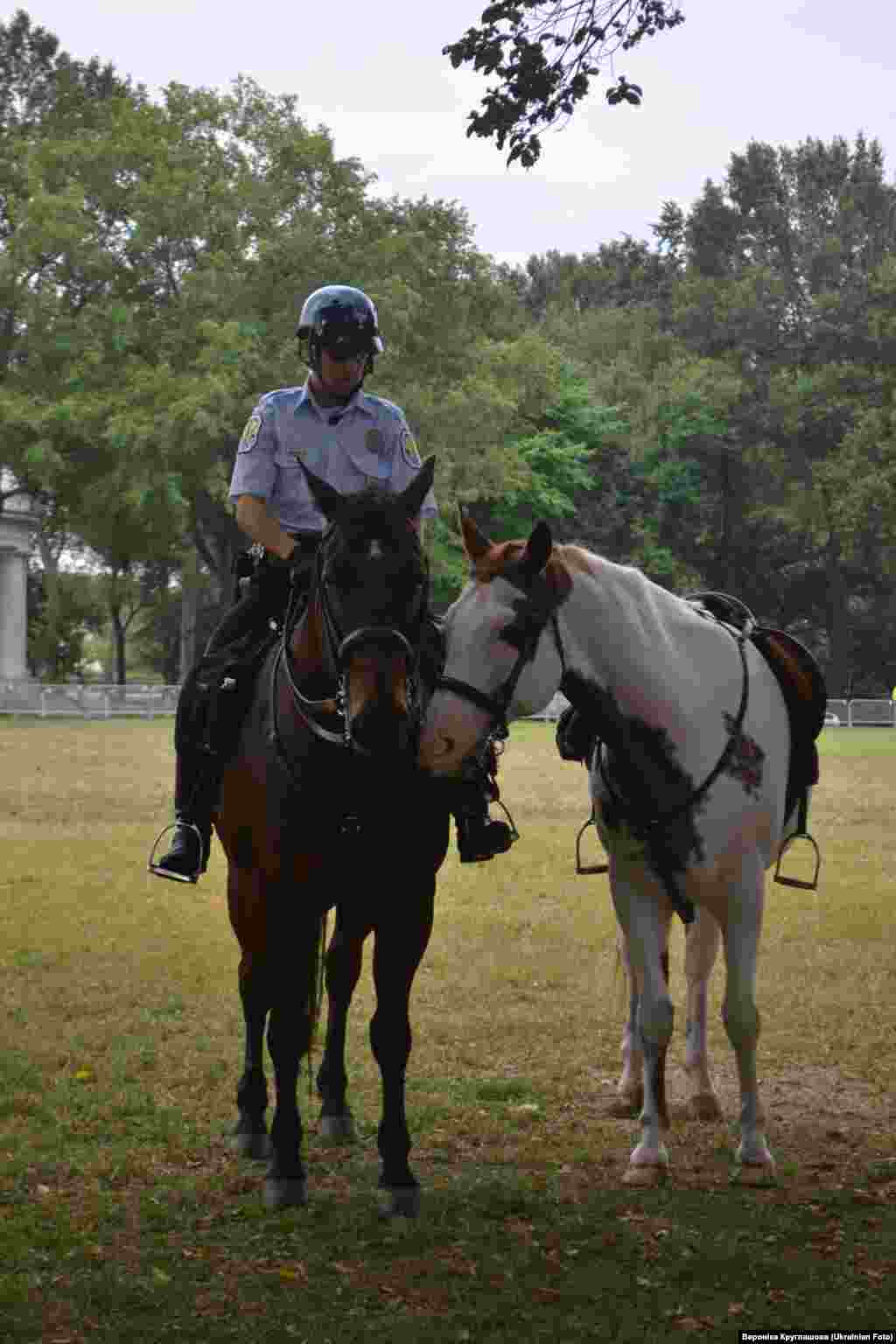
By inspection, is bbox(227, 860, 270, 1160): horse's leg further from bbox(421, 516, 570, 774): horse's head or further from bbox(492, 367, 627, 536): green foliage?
bbox(492, 367, 627, 536): green foliage

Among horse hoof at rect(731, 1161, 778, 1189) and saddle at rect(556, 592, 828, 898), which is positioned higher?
saddle at rect(556, 592, 828, 898)

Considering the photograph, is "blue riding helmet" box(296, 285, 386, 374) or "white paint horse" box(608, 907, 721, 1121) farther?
"white paint horse" box(608, 907, 721, 1121)

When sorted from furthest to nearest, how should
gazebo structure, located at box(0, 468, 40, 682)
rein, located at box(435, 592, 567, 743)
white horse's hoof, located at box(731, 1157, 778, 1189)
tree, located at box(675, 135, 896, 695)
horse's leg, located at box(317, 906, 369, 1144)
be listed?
tree, located at box(675, 135, 896, 695) < gazebo structure, located at box(0, 468, 40, 682) < horse's leg, located at box(317, 906, 369, 1144) < white horse's hoof, located at box(731, 1157, 778, 1189) < rein, located at box(435, 592, 567, 743)

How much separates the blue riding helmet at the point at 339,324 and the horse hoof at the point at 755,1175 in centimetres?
332

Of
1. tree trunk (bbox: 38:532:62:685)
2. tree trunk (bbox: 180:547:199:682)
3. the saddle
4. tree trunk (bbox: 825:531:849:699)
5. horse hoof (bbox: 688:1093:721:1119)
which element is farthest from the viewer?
tree trunk (bbox: 825:531:849:699)

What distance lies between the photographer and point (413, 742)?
6.26m

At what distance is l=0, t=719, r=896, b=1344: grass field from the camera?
566 centimetres

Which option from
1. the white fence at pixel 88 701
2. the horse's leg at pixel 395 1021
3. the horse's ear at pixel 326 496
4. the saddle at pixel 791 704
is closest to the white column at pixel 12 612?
the white fence at pixel 88 701

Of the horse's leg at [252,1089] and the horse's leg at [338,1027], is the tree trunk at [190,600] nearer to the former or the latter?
the horse's leg at [338,1027]

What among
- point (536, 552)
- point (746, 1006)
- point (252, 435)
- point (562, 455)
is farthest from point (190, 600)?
point (536, 552)

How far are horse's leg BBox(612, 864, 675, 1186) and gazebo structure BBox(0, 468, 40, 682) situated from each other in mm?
60989

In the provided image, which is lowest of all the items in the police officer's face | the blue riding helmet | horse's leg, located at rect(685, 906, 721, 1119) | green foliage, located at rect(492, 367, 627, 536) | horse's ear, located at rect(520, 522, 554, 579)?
horse's leg, located at rect(685, 906, 721, 1119)

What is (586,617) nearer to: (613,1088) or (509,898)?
(613,1088)

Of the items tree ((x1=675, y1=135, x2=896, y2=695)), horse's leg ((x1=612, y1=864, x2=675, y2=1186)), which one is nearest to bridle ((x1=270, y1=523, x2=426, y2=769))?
horse's leg ((x1=612, y1=864, x2=675, y2=1186))
